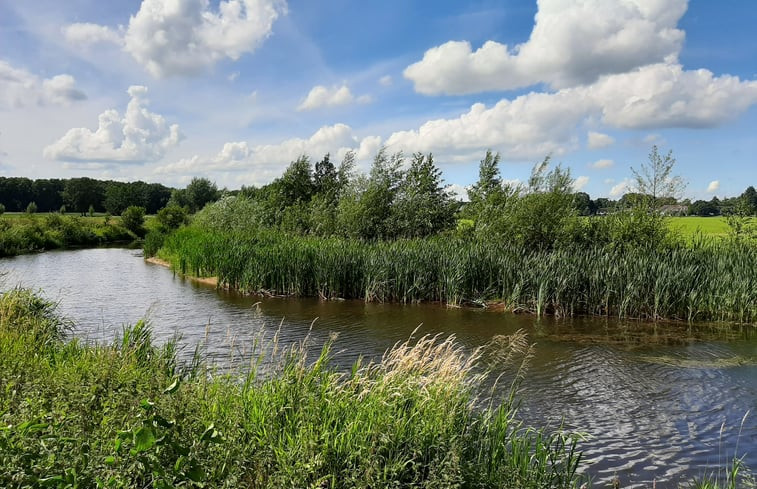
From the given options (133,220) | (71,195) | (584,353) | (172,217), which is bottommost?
(584,353)

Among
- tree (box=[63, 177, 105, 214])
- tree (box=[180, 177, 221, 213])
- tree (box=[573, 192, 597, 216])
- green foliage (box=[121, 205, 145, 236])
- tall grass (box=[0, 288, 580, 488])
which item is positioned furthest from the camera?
tree (box=[63, 177, 105, 214])

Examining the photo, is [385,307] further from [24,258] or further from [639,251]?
[24,258]

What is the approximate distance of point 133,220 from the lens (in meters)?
52.5

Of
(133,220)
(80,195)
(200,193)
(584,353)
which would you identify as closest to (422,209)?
(584,353)

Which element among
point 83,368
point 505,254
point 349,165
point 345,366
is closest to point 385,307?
point 505,254

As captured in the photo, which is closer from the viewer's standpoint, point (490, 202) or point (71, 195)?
point (490, 202)

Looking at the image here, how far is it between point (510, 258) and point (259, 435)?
13154mm

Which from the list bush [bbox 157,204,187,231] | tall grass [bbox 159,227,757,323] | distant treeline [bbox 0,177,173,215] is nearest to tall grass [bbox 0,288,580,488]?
tall grass [bbox 159,227,757,323]

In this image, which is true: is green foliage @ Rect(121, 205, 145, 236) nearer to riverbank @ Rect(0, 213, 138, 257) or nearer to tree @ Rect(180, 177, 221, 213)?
riverbank @ Rect(0, 213, 138, 257)

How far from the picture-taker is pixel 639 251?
16891 millimetres

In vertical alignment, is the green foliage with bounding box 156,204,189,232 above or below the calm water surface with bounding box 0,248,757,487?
above

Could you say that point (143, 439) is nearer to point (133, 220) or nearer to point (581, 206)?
point (581, 206)

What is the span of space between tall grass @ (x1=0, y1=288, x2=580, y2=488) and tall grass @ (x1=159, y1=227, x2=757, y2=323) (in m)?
10.6

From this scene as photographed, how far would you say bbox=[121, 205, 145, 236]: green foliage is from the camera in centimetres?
5191
